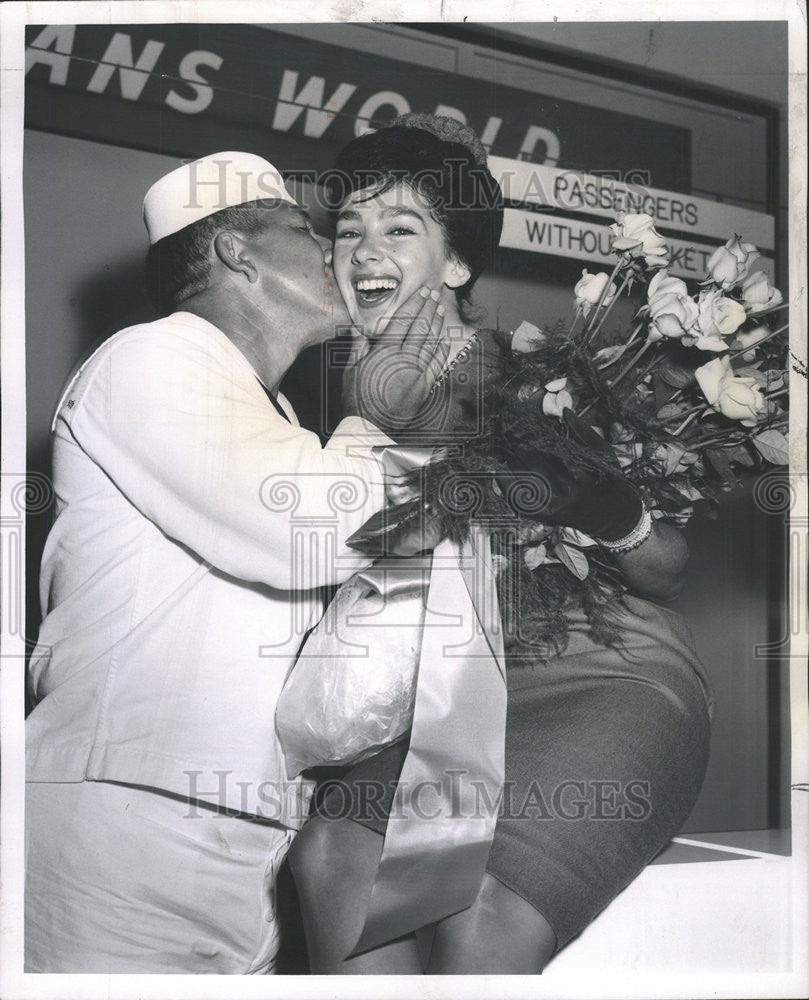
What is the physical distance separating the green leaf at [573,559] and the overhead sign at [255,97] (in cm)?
89

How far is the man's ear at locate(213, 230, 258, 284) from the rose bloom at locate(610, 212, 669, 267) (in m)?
0.82

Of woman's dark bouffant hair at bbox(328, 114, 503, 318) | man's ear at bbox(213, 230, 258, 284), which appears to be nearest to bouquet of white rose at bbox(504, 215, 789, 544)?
woman's dark bouffant hair at bbox(328, 114, 503, 318)

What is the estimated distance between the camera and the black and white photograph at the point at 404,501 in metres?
2.18

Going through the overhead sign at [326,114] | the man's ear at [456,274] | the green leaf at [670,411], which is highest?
the overhead sign at [326,114]

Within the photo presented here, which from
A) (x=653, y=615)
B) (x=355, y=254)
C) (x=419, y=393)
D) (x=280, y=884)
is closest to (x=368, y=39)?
(x=355, y=254)

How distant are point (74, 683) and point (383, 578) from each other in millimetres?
697

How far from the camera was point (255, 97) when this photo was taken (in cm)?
242

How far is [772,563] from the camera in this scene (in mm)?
2457

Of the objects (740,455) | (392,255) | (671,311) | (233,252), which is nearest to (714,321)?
(671,311)

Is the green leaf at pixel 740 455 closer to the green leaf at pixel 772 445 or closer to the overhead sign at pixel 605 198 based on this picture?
the green leaf at pixel 772 445

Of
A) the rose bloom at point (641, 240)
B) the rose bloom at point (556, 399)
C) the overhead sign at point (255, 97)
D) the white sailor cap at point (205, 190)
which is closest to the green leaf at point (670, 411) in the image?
the rose bloom at point (556, 399)

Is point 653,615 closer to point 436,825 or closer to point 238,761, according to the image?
point 436,825

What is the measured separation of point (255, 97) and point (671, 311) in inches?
41.6

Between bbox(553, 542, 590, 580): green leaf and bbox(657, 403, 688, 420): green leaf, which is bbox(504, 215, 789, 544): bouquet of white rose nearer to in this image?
bbox(657, 403, 688, 420): green leaf
